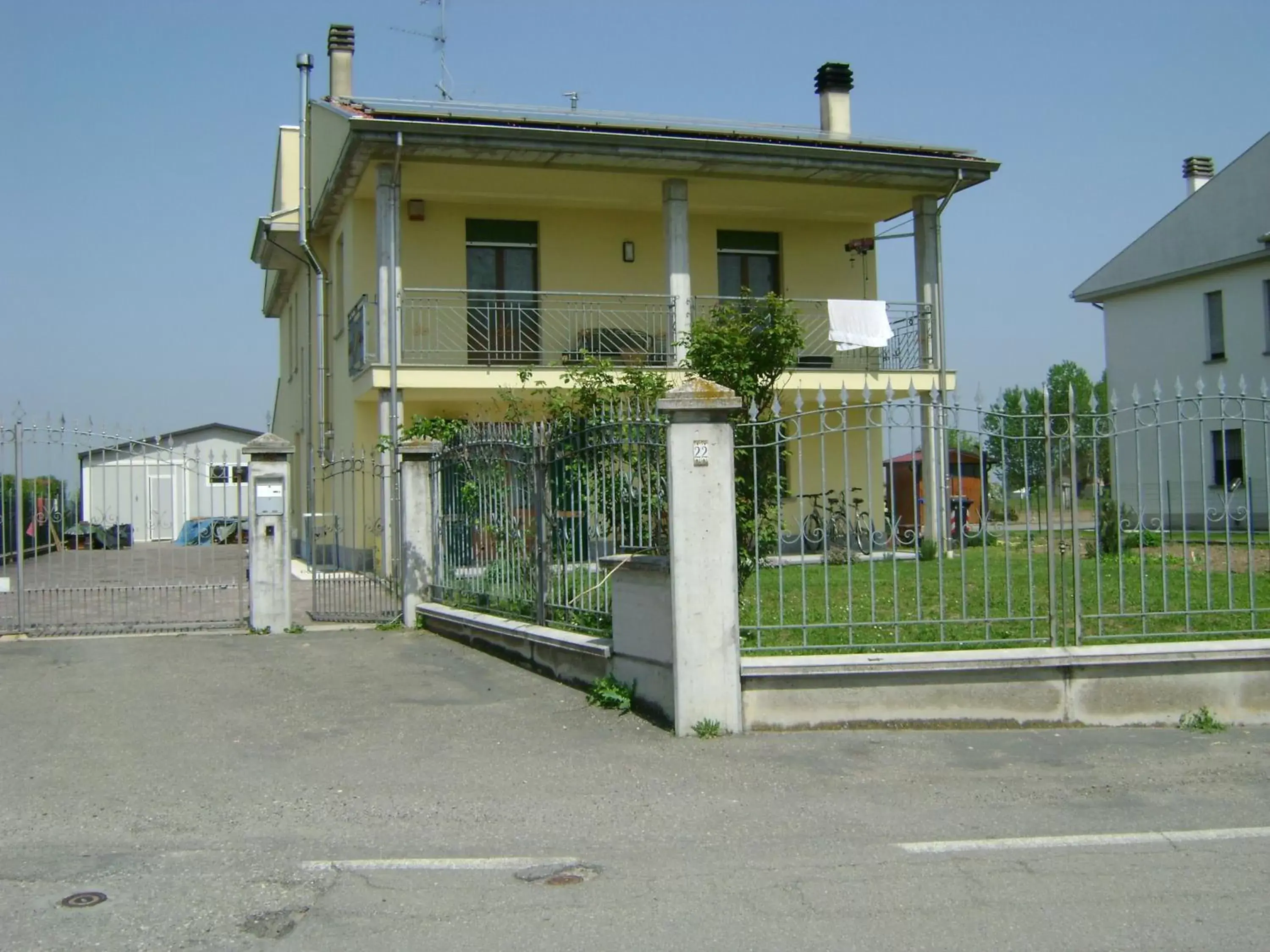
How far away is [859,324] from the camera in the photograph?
63.4 feet

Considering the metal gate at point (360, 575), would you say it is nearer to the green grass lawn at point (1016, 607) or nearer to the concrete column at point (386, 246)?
the concrete column at point (386, 246)

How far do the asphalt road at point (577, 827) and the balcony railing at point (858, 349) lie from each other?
453 inches

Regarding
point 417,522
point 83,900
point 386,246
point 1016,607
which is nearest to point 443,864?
point 83,900

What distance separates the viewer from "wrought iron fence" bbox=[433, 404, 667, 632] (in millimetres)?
8609

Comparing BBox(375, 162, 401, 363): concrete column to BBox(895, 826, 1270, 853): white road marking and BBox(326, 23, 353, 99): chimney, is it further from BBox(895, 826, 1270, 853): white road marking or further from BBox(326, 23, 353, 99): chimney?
BBox(895, 826, 1270, 853): white road marking

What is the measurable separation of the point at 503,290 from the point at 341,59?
618cm

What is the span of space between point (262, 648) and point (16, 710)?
111 inches

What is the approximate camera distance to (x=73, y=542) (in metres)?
12.8

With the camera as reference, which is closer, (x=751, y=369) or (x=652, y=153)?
(x=751, y=369)

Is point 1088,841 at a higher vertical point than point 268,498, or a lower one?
lower

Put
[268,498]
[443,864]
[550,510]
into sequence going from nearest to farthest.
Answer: [443,864], [550,510], [268,498]

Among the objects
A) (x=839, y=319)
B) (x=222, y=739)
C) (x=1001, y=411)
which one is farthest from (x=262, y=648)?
(x=839, y=319)

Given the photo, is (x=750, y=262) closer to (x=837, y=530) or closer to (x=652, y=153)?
(x=652, y=153)

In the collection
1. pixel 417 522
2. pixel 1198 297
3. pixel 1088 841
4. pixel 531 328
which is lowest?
pixel 1088 841
